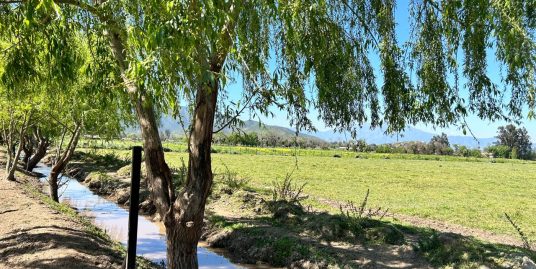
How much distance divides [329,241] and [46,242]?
6.00 metres

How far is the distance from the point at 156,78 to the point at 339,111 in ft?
11.2

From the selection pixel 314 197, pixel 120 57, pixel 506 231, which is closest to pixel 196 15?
pixel 120 57

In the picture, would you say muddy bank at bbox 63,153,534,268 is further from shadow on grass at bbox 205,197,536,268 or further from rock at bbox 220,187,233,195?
rock at bbox 220,187,233,195

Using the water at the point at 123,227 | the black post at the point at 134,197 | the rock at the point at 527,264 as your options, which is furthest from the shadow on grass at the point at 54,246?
the rock at the point at 527,264

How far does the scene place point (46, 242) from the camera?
8672 mm

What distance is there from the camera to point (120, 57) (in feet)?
20.4

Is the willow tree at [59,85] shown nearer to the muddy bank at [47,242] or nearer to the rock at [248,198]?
the muddy bank at [47,242]

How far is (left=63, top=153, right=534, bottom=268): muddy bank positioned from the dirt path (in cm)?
339

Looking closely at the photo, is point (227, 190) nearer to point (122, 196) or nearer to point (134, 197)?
point (122, 196)

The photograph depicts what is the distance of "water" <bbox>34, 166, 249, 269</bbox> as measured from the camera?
11141mm

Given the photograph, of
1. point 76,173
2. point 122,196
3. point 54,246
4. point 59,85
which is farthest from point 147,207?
point 76,173

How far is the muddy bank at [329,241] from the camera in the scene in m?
8.90

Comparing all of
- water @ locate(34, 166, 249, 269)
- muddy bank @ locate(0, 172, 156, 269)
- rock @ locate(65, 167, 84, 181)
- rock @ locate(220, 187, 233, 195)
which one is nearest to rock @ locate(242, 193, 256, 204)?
rock @ locate(220, 187, 233, 195)

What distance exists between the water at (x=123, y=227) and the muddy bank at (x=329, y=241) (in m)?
0.50
